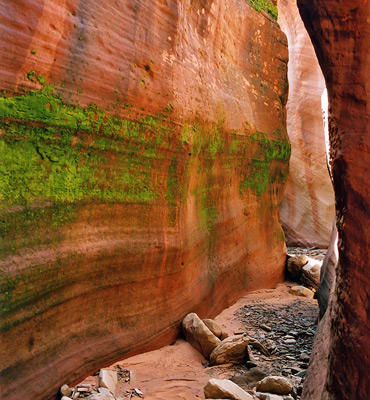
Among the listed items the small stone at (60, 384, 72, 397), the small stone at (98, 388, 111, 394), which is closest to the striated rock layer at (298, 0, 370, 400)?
the small stone at (98, 388, 111, 394)

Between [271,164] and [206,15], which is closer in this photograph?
[206,15]

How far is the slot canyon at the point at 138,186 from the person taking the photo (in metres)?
2.18

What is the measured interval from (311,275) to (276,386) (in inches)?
178

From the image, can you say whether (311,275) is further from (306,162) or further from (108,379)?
(306,162)

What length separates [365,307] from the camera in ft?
6.38

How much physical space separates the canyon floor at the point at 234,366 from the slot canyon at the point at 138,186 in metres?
0.07

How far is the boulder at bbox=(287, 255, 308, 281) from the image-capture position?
7676mm

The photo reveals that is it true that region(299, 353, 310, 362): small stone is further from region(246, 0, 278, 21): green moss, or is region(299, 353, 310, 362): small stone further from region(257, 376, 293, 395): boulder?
region(246, 0, 278, 21): green moss

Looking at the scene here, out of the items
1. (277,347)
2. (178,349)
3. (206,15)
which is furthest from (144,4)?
(277,347)

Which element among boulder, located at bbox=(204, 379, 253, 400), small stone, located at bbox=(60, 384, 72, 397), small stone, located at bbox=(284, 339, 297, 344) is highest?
boulder, located at bbox=(204, 379, 253, 400)

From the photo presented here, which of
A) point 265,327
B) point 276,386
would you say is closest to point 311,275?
point 265,327

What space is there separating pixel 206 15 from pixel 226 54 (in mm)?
914

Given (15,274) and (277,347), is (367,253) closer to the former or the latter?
(15,274)

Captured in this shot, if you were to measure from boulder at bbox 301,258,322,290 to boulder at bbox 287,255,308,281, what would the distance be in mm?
101
